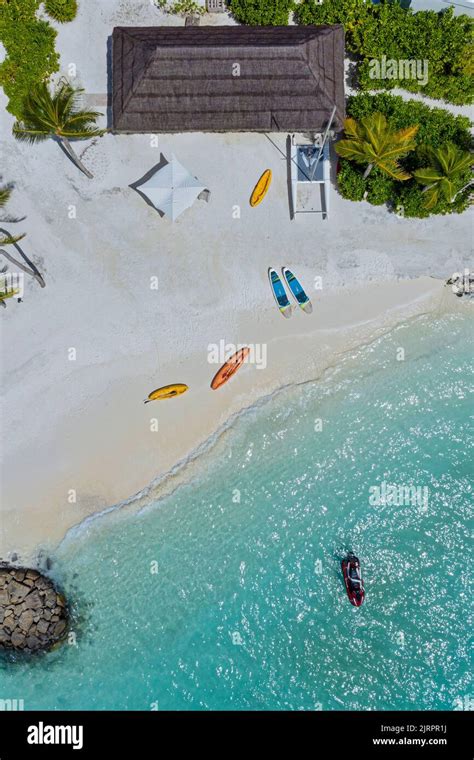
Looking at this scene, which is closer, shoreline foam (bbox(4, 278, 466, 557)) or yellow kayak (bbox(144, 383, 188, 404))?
yellow kayak (bbox(144, 383, 188, 404))

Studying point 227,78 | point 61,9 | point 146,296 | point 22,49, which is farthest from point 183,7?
point 146,296

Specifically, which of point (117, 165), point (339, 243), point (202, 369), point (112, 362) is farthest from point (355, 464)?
point (117, 165)

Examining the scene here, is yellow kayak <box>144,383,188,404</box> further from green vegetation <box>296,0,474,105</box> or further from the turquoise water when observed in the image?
green vegetation <box>296,0,474,105</box>

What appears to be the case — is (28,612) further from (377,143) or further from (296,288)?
(377,143)

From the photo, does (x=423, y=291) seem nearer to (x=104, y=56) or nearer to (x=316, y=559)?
(x=316, y=559)
